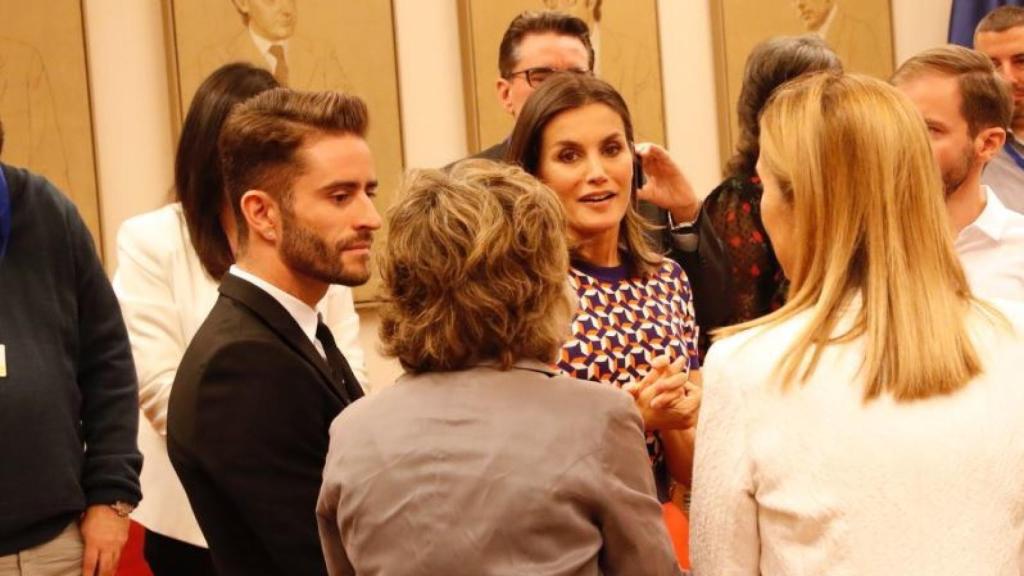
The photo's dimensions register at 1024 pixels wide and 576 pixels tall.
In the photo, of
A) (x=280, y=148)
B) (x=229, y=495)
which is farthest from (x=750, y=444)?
(x=280, y=148)

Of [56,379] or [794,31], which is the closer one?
[56,379]

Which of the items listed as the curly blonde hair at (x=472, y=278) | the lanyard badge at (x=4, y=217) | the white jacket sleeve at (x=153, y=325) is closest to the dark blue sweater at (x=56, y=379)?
the lanyard badge at (x=4, y=217)

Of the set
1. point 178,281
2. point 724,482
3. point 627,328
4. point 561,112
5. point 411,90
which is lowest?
point 724,482

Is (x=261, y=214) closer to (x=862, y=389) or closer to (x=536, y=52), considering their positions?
(x=862, y=389)

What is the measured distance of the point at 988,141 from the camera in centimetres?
324

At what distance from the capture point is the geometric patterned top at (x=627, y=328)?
2607 millimetres

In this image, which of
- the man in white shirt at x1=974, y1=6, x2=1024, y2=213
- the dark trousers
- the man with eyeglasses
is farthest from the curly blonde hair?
the man in white shirt at x1=974, y1=6, x2=1024, y2=213

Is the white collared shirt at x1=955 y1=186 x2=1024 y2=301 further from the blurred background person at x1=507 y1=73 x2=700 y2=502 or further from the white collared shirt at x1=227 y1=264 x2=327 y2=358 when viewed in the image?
the white collared shirt at x1=227 y1=264 x2=327 y2=358

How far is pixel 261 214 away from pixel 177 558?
41.5 inches

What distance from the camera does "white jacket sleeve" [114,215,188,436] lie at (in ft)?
10.3

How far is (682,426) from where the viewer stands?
2.52 m

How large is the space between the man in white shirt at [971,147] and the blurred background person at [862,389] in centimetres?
126

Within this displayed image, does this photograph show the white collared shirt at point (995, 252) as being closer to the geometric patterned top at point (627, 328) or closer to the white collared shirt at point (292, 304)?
the geometric patterned top at point (627, 328)

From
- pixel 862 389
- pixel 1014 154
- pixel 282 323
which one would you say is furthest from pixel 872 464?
pixel 1014 154
